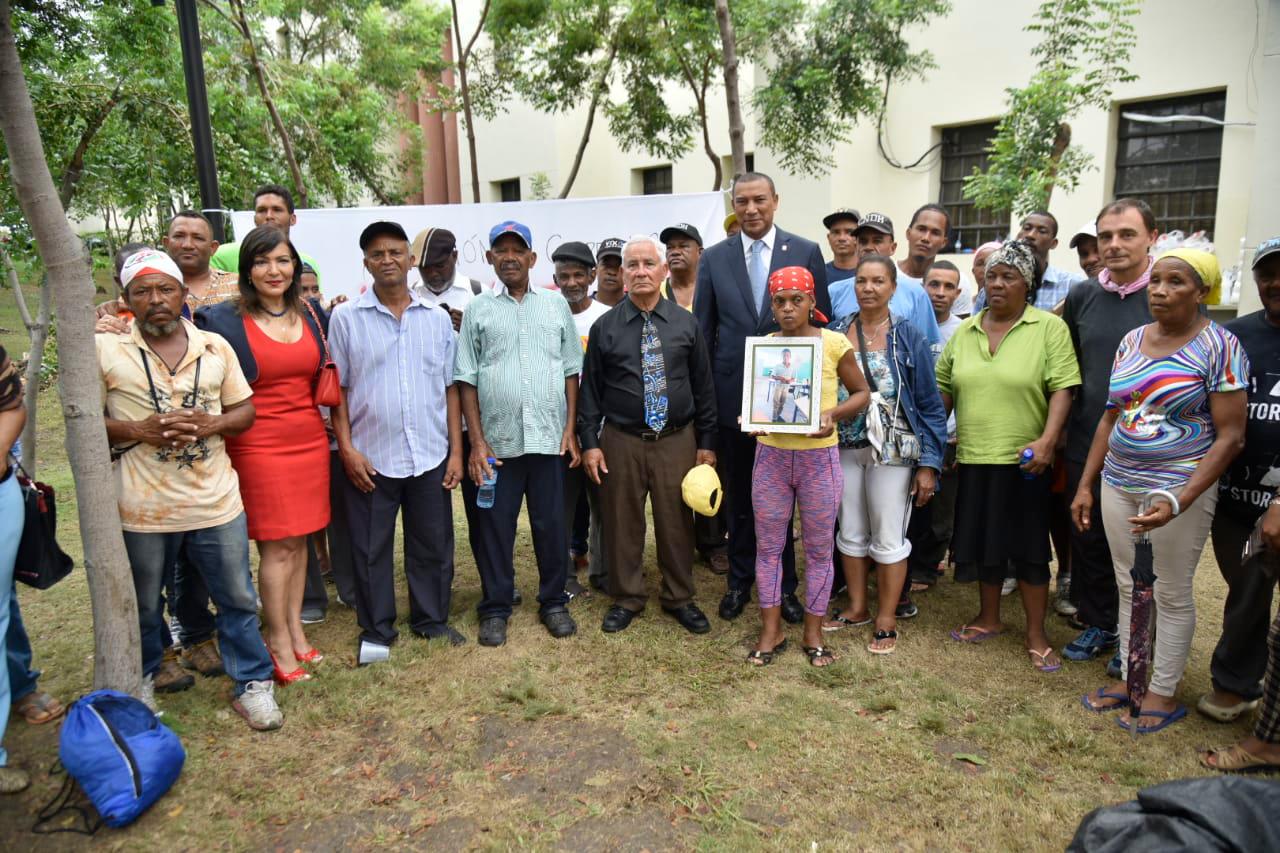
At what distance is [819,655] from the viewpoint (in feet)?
13.7

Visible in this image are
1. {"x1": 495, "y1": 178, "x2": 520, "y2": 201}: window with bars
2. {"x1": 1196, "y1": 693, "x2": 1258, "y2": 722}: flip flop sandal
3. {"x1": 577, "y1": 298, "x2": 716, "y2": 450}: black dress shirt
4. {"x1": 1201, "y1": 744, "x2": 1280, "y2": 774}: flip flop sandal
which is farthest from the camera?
{"x1": 495, "y1": 178, "x2": 520, "y2": 201}: window with bars

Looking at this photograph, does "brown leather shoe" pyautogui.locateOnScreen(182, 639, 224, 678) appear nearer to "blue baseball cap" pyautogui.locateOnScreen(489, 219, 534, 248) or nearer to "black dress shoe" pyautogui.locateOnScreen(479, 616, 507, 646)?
"black dress shoe" pyautogui.locateOnScreen(479, 616, 507, 646)

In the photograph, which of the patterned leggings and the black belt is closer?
the patterned leggings

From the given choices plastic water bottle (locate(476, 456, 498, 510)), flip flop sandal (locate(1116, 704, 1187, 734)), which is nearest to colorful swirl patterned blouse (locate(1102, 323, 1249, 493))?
flip flop sandal (locate(1116, 704, 1187, 734))

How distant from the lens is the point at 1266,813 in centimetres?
236

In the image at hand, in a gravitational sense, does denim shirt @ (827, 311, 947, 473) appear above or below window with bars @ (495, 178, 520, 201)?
below

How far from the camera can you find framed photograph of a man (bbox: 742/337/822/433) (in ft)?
12.7

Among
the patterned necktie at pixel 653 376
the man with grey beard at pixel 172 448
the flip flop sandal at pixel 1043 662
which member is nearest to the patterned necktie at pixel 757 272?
the patterned necktie at pixel 653 376

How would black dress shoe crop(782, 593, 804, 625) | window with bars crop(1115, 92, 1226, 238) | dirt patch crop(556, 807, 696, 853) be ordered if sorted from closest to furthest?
1. dirt patch crop(556, 807, 696, 853)
2. black dress shoe crop(782, 593, 804, 625)
3. window with bars crop(1115, 92, 1226, 238)

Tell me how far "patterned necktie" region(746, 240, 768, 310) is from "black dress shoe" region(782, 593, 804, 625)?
1651 mm

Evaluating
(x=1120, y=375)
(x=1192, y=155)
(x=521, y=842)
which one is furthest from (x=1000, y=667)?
(x=1192, y=155)

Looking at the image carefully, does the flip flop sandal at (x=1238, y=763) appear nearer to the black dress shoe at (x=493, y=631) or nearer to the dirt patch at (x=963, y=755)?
the dirt patch at (x=963, y=755)

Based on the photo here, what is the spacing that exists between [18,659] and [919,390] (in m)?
4.31

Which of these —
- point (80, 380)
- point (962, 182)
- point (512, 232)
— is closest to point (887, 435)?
point (512, 232)
